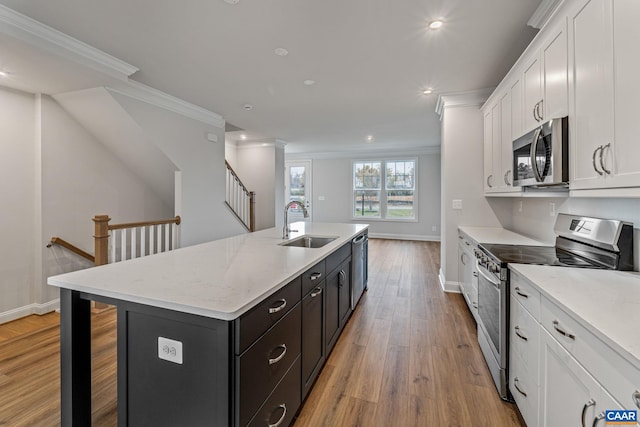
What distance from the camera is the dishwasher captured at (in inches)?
120

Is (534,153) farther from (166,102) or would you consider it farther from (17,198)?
(17,198)

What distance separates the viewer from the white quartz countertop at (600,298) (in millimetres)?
851

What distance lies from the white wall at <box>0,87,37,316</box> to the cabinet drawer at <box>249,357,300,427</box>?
348cm

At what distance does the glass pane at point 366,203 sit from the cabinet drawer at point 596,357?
7336mm

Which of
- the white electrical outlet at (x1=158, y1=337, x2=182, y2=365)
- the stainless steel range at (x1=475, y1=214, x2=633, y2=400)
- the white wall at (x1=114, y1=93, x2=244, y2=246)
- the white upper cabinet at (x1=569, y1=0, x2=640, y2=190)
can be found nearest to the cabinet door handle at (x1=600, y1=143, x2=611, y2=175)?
the white upper cabinet at (x1=569, y1=0, x2=640, y2=190)

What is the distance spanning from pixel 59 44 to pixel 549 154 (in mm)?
3746

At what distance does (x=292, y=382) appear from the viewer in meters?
1.55

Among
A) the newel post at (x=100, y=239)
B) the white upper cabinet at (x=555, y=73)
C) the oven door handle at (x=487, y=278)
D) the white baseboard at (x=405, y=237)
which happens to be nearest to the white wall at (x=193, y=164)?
the newel post at (x=100, y=239)

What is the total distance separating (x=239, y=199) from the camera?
6.00 m

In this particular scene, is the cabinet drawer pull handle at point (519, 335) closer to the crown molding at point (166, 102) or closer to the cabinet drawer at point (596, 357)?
the cabinet drawer at point (596, 357)

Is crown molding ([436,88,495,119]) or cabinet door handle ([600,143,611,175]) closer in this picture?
cabinet door handle ([600,143,611,175])

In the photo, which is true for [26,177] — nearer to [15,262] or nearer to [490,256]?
[15,262]

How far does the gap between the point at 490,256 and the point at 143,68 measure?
3670 mm

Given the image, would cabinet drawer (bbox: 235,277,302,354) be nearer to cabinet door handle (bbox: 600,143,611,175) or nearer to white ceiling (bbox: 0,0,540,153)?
cabinet door handle (bbox: 600,143,611,175)
